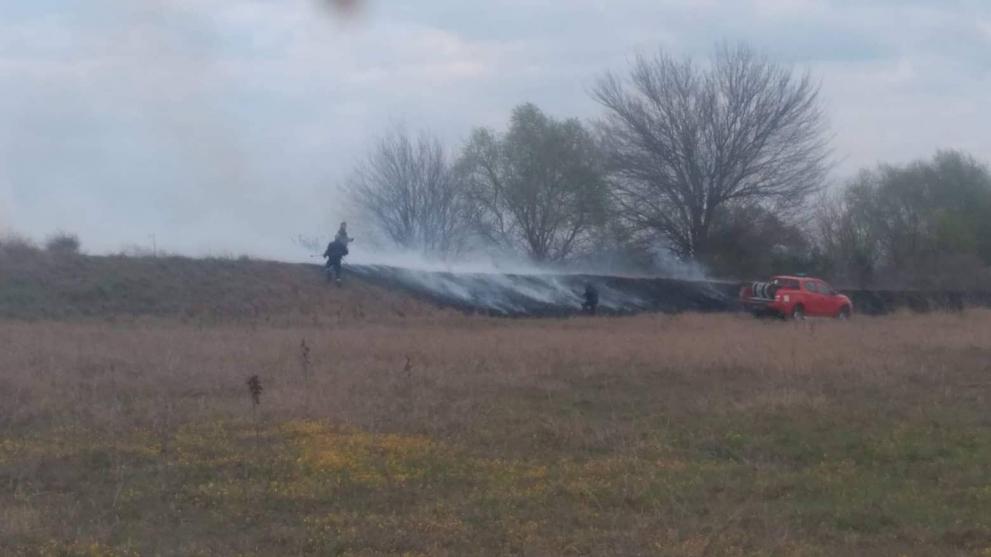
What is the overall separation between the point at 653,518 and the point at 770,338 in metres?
14.9

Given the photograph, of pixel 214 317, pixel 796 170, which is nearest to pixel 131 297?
pixel 214 317

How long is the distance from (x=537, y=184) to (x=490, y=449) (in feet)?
156

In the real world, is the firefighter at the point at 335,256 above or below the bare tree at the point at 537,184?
below

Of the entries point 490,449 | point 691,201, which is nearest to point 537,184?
point 691,201

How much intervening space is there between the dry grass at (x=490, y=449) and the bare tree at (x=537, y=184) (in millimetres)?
37294

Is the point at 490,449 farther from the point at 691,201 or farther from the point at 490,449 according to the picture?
the point at 691,201

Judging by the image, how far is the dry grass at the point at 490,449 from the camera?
8.37 metres

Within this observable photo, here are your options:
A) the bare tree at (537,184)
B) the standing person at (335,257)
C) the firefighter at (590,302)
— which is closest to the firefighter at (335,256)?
the standing person at (335,257)

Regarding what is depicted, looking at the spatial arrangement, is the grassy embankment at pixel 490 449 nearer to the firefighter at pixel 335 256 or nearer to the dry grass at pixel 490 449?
the dry grass at pixel 490 449

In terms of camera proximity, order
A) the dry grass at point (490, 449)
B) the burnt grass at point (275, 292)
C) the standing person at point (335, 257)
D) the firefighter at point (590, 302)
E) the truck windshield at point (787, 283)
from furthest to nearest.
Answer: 1. the firefighter at point (590, 302)
2. the truck windshield at point (787, 283)
3. the standing person at point (335, 257)
4. the burnt grass at point (275, 292)
5. the dry grass at point (490, 449)

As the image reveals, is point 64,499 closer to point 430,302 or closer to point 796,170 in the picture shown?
point 430,302

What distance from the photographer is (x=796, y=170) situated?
1970 inches

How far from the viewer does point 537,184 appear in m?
58.7

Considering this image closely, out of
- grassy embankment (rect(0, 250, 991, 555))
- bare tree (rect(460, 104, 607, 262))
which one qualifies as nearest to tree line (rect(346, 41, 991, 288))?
bare tree (rect(460, 104, 607, 262))
